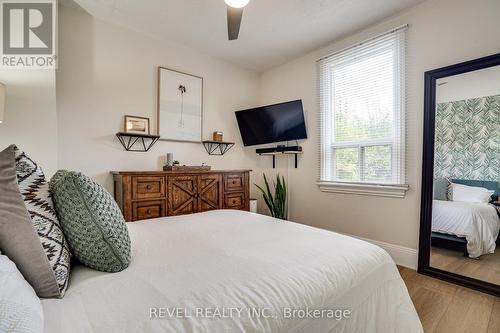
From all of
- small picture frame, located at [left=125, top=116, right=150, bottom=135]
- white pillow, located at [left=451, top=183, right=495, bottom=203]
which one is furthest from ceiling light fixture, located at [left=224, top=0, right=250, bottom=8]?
white pillow, located at [left=451, top=183, right=495, bottom=203]


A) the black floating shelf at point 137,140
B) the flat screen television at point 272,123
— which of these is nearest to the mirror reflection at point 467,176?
the flat screen television at point 272,123

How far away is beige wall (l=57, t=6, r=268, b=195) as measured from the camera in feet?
7.77

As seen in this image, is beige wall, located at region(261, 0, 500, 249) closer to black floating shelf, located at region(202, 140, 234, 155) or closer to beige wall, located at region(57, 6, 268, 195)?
black floating shelf, located at region(202, 140, 234, 155)

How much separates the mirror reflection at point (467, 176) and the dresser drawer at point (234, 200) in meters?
2.04

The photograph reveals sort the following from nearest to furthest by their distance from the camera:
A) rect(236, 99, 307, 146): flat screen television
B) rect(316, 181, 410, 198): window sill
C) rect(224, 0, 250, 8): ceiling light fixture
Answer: rect(224, 0, 250, 8): ceiling light fixture → rect(316, 181, 410, 198): window sill → rect(236, 99, 307, 146): flat screen television

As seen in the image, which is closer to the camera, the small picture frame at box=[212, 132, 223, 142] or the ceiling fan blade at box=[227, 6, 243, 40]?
the ceiling fan blade at box=[227, 6, 243, 40]

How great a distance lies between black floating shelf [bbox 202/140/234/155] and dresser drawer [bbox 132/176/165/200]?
3.31 feet

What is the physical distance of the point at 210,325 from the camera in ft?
2.05

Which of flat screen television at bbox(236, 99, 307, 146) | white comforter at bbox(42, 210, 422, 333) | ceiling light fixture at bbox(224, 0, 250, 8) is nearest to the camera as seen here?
white comforter at bbox(42, 210, 422, 333)

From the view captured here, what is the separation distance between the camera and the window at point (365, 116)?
2.50 meters

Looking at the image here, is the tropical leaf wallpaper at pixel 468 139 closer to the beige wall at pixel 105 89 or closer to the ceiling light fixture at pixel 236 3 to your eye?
the ceiling light fixture at pixel 236 3

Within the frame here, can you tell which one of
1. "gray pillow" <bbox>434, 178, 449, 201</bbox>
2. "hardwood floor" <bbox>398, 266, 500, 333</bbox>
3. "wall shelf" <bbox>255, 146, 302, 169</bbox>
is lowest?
"hardwood floor" <bbox>398, 266, 500, 333</bbox>

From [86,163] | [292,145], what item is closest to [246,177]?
[292,145]

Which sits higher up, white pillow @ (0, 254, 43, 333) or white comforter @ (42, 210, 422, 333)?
white pillow @ (0, 254, 43, 333)
